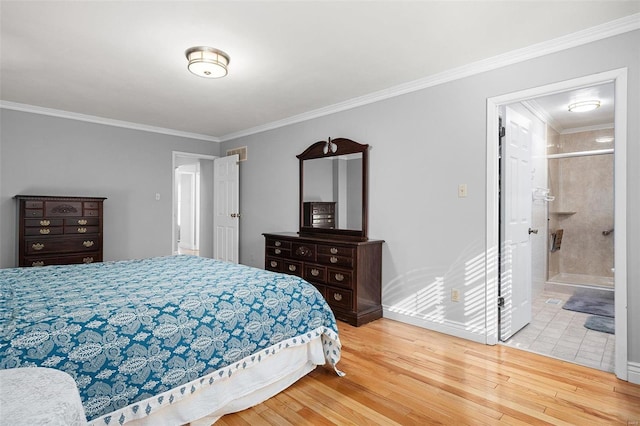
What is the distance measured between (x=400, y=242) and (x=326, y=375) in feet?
5.42

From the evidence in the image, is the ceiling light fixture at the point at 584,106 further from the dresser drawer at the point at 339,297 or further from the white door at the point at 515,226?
the dresser drawer at the point at 339,297

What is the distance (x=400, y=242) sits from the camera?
3.59 meters

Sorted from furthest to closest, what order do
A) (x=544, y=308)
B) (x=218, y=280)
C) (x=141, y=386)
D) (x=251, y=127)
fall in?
(x=251, y=127) < (x=544, y=308) < (x=218, y=280) < (x=141, y=386)

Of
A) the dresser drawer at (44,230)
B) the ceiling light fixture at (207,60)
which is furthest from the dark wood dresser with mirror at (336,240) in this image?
the dresser drawer at (44,230)

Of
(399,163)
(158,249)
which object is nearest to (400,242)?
(399,163)

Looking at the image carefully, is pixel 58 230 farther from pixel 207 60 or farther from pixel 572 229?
pixel 572 229

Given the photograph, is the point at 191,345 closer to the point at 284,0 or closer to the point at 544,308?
the point at 284,0

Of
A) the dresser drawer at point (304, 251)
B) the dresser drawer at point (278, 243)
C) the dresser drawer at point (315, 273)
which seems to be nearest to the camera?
the dresser drawer at point (315, 273)

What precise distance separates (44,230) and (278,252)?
271 centimetres

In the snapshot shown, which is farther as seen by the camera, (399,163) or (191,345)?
(399,163)

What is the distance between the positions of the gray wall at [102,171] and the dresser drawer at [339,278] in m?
3.12

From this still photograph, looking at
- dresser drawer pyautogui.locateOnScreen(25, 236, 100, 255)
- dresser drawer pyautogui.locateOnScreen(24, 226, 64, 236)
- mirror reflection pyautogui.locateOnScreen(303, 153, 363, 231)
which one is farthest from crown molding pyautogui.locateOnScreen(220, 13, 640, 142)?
dresser drawer pyautogui.locateOnScreen(24, 226, 64, 236)

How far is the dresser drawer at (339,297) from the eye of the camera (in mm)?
3467

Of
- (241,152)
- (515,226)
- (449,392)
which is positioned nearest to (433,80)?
(515,226)
